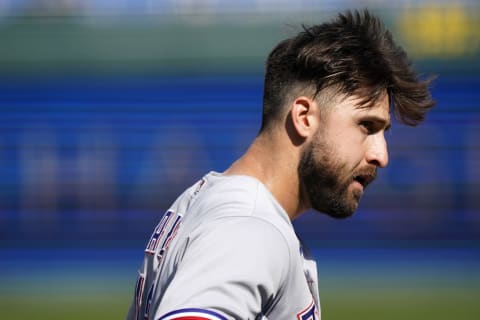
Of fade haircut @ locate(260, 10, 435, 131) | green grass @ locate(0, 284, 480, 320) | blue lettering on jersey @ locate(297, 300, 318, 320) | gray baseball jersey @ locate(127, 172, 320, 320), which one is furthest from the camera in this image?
green grass @ locate(0, 284, 480, 320)

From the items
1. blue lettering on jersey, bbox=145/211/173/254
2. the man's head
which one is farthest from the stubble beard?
blue lettering on jersey, bbox=145/211/173/254

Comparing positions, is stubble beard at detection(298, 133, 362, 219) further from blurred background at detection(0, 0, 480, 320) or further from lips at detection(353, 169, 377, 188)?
blurred background at detection(0, 0, 480, 320)

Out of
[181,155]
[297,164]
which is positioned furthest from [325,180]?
[181,155]

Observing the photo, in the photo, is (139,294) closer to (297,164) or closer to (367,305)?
(297,164)

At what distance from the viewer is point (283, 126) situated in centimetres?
149

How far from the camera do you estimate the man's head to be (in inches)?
56.9

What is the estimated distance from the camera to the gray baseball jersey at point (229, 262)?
118 centimetres

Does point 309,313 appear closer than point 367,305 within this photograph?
Yes

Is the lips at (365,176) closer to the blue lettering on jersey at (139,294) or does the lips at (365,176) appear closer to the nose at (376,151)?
the nose at (376,151)

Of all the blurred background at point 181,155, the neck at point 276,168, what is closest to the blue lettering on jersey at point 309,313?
the neck at point 276,168

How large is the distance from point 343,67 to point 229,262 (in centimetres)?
46

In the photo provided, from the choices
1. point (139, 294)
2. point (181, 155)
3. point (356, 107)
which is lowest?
point (181, 155)

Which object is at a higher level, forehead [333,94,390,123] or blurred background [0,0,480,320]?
forehead [333,94,390,123]

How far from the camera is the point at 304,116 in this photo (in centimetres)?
146
